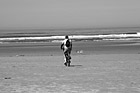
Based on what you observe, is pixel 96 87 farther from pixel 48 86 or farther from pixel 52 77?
pixel 52 77

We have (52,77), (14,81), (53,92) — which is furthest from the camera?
(52,77)

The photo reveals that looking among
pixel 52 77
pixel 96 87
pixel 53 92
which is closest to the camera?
pixel 53 92

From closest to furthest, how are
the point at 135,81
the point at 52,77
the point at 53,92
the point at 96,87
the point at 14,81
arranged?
the point at 53,92 < the point at 96,87 < the point at 135,81 < the point at 14,81 < the point at 52,77

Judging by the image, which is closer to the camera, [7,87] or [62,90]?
[62,90]

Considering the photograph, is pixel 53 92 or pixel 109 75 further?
pixel 109 75

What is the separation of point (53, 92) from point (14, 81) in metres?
2.91

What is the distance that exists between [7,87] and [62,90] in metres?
1.92

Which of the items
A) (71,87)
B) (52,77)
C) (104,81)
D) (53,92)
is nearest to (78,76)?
(52,77)

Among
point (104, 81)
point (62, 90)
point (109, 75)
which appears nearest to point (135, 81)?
point (104, 81)

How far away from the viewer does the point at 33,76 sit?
45.9ft

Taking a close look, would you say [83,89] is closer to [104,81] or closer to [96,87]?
[96,87]

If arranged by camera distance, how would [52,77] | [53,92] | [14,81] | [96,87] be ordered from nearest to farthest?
[53,92] < [96,87] < [14,81] < [52,77]

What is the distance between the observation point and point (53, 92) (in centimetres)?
1018

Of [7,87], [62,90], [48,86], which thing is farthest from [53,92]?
[7,87]
